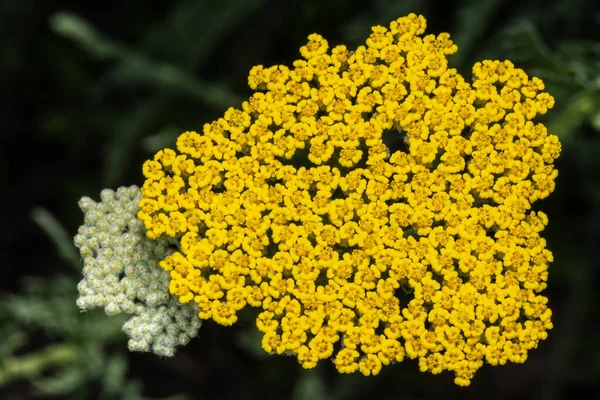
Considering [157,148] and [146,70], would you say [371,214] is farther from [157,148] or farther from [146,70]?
[146,70]

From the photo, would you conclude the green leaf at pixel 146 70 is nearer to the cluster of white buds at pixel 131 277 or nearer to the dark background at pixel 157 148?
the dark background at pixel 157 148

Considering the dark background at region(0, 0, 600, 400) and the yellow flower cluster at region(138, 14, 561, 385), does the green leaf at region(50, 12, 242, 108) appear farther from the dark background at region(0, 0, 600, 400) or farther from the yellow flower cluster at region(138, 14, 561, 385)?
the yellow flower cluster at region(138, 14, 561, 385)

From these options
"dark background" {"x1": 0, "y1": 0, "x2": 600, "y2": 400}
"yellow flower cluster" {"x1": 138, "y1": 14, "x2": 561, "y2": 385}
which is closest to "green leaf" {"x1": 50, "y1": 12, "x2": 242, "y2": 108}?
"dark background" {"x1": 0, "y1": 0, "x2": 600, "y2": 400}

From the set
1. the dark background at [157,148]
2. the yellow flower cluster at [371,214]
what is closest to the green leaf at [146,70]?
the dark background at [157,148]

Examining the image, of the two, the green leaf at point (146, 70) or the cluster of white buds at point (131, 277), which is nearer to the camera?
the cluster of white buds at point (131, 277)

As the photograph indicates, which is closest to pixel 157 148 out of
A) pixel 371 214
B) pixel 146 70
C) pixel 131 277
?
pixel 146 70
